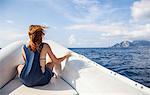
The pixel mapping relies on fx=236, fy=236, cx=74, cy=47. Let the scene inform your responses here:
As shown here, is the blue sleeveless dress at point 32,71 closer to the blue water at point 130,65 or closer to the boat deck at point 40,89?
the boat deck at point 40,89

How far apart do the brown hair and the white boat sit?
0.51 m

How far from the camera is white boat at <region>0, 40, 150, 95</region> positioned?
7.16 feet

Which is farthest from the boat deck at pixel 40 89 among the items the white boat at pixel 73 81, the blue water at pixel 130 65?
the blue water at pixel 130 65

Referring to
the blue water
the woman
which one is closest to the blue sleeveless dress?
the woman

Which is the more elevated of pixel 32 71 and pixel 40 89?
pixel 32 71

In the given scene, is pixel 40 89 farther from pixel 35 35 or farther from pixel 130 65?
pixel 130 65

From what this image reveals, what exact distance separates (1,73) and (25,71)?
322 mm

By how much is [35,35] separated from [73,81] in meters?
0.74

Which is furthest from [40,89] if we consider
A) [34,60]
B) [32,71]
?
[34,60]

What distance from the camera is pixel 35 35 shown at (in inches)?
114

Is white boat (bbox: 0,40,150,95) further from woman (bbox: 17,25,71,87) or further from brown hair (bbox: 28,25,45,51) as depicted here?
brown hair (bbox: 28,25,45,51)

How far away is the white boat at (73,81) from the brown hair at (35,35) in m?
0.51

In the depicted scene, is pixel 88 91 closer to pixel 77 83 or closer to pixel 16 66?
pixel 77 83

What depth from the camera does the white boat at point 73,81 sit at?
218cm
